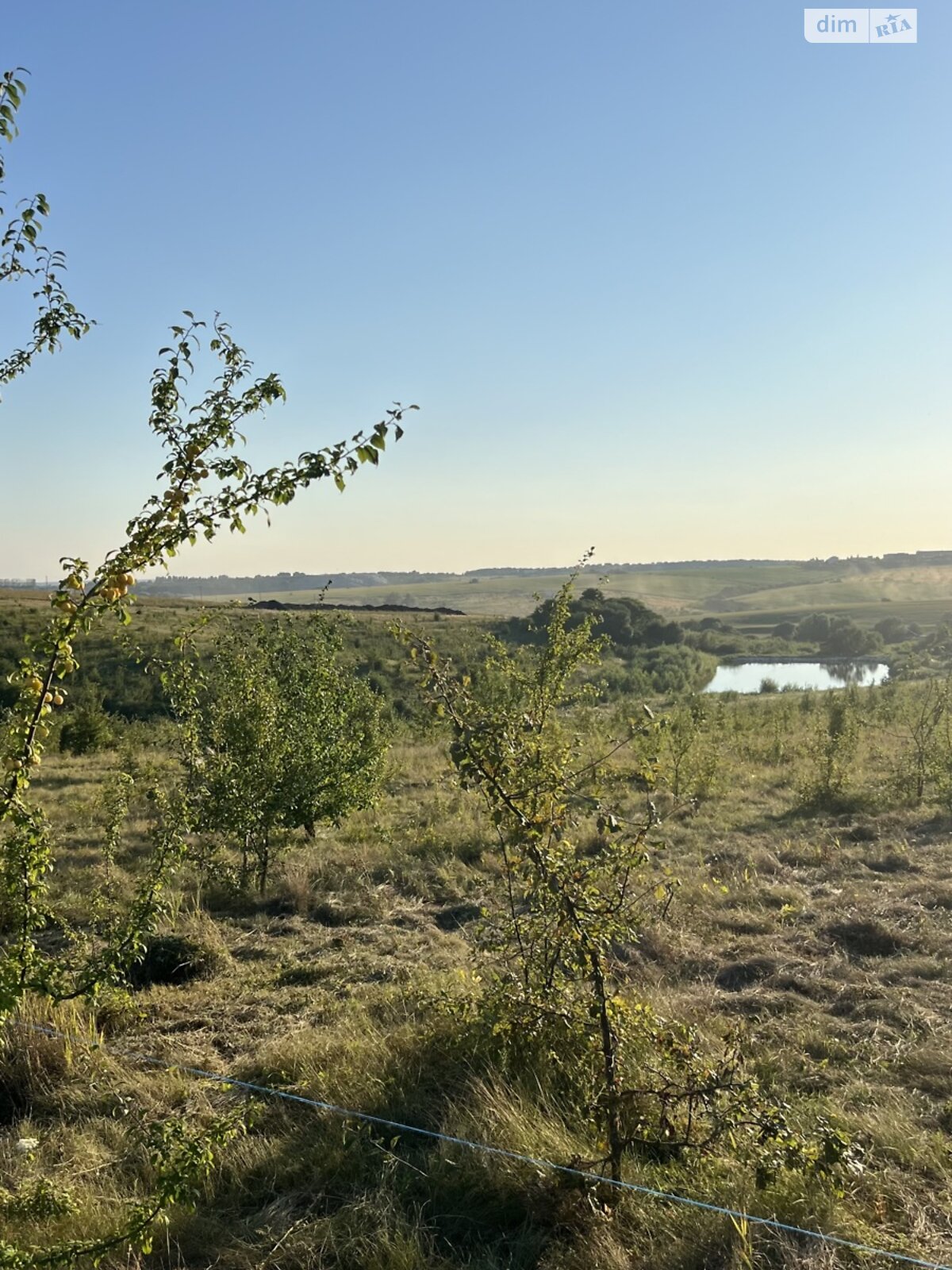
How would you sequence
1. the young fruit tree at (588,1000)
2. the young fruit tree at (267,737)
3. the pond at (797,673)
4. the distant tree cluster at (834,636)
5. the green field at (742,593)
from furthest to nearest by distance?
the green field at (742,593) → the distant tree cluster at (834,636) → the pond at (797,673) → the young fruit tree at (267,737) → the young fruit tree at (588,1000)

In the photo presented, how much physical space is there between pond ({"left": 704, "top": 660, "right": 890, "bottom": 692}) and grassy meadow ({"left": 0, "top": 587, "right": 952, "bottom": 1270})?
105 ft

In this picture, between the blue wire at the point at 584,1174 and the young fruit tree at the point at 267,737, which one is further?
the young fruit tree at the point at 267,737

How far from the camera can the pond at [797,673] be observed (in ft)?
137

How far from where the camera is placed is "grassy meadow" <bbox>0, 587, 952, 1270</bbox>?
112 inches

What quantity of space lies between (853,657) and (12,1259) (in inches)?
2354

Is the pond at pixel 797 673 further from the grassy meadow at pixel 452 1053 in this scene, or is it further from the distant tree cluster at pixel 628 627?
the grassy meadow at pixel 452 1053

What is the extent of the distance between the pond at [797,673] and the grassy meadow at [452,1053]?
32153mm

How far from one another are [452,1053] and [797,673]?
48720 millimetres

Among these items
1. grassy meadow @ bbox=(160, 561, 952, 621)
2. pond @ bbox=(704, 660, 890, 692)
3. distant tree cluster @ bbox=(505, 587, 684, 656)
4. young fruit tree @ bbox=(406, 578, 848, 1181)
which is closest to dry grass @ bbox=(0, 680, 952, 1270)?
young fruit tree @ bbox=(406, 578, 848, 1181)

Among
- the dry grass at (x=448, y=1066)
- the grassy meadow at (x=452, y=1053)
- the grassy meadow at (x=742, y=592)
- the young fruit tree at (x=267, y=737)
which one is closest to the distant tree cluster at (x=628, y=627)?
the grassy meadow at (x=742, y=592)

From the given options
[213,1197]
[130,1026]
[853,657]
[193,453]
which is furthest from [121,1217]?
[853,657]

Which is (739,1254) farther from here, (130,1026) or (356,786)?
(356,786)

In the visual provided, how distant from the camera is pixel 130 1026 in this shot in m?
4.85

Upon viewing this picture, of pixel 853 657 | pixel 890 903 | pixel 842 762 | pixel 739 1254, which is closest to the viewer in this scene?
pixel 739 1254
